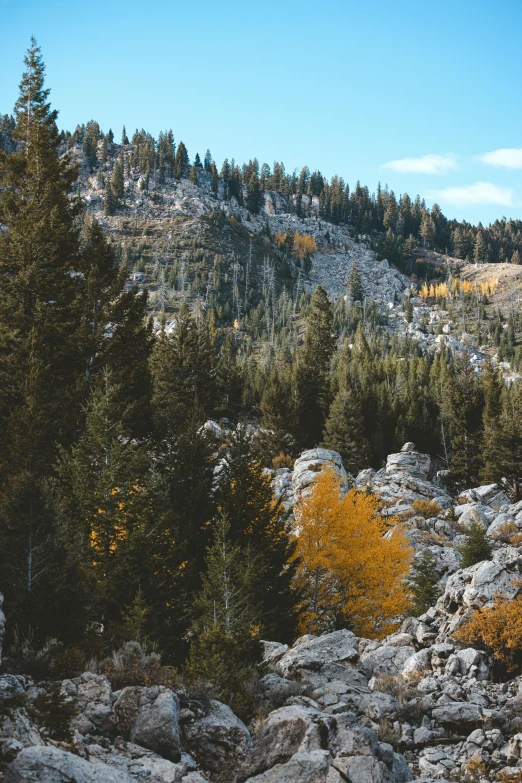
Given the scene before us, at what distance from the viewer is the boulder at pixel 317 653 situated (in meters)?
16.0

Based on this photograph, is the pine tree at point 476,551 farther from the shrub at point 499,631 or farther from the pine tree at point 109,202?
the pine tree at point 109,202

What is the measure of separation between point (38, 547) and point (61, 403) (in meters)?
12.9

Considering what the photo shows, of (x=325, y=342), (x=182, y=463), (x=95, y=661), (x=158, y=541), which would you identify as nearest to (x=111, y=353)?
(x=182, y=463)

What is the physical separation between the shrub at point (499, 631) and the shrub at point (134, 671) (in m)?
10.9

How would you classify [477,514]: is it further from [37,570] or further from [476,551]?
[37,570]

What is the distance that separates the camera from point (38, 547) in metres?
11.3

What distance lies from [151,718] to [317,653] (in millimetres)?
9574

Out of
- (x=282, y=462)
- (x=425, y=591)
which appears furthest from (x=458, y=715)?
(x=282, y=462)

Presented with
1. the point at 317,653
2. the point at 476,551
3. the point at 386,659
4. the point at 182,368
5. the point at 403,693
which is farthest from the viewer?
the point at 182,368

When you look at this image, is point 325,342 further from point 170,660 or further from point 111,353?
point 170,660

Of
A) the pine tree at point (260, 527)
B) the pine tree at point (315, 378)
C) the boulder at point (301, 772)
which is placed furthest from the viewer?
the pine tree at point (315, 378)

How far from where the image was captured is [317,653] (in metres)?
17.2

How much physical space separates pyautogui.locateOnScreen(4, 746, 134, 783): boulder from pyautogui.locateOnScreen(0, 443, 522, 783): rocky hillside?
2cm

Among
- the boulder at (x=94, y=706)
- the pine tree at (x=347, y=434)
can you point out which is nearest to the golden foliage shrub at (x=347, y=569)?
the boulder at (x=94, y=706)
